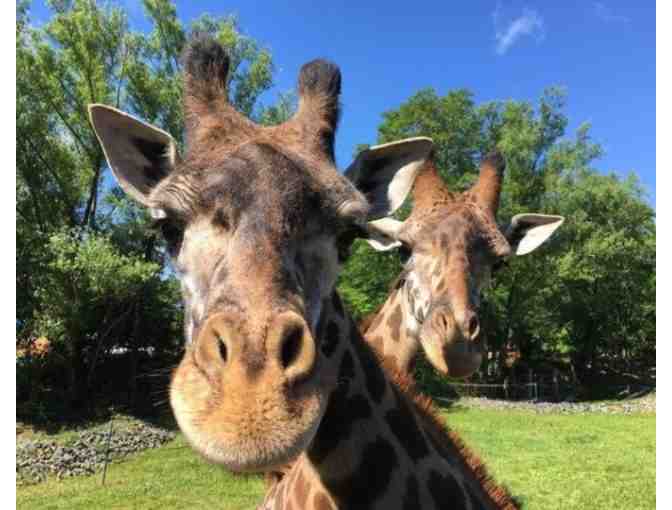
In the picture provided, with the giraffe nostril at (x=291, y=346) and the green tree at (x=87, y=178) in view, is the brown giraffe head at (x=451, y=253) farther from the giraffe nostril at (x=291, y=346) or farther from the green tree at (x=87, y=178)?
the green tree at (x=87, y=178)

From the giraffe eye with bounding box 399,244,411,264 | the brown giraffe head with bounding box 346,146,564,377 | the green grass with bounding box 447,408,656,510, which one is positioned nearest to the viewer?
the brown giraffe head with bounding box 346,146,564,377

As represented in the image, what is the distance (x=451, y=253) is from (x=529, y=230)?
1.64m

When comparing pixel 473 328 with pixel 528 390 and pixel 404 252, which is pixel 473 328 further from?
pixel 528 390

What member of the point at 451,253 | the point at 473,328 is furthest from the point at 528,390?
the point at 473,328

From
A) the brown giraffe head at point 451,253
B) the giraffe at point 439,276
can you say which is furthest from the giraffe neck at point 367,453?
the brown giraffe head at point 451,253

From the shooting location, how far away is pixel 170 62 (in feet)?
100

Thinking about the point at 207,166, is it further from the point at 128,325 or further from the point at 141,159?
the point at 128,325

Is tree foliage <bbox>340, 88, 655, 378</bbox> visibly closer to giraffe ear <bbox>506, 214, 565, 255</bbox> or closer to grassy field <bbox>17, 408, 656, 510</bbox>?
grassy field <bbox>17, 408, 656, 510</bbox>

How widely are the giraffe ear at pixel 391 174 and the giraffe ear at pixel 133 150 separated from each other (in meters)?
1.13

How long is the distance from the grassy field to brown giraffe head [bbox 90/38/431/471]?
31.3ft

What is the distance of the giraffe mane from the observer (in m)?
3.26

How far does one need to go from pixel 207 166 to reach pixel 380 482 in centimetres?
169

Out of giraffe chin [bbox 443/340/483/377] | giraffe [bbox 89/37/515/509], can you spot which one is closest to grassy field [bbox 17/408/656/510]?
giraffe chin [bbox 443/340/483/377]
